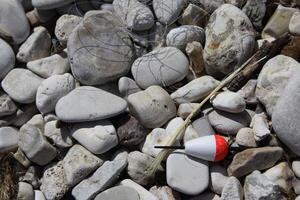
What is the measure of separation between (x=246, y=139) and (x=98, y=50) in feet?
2.37

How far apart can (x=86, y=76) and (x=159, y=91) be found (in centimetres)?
32

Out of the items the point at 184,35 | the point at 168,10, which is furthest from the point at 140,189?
the point at 168,10

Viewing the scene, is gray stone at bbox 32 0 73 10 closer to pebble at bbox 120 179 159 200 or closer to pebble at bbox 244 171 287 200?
pebble at bbox 120 179 159 200

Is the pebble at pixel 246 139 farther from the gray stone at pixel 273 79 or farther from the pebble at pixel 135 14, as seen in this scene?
the pebble at pixel 135 14

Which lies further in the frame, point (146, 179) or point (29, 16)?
point (29, 16)

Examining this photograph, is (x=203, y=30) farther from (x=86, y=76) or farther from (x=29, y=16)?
(x=29, y=16)

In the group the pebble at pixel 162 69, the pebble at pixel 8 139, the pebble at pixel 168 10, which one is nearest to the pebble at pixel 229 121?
the pebble at pixel 162 69

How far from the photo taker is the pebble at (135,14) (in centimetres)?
235

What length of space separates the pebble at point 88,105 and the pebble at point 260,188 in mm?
579

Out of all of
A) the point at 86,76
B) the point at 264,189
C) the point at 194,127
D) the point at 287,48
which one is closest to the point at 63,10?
the point at 86,76

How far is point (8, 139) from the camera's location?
2.37 metres

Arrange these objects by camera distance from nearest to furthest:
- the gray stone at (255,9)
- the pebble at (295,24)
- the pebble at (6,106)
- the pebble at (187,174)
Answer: the pebble at (187,174)
the pebble at (295,24)
the gray stone at (255,9)
the pebble at (6,106)

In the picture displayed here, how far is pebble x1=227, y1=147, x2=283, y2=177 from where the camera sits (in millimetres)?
2035

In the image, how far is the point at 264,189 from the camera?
6.51 ft
